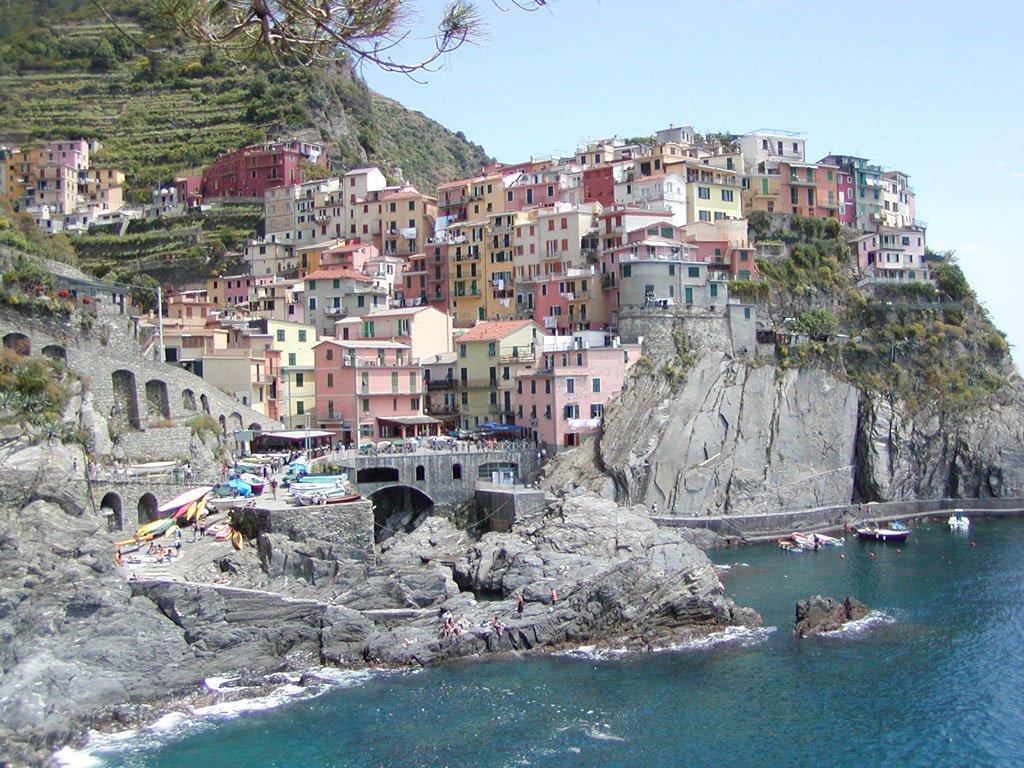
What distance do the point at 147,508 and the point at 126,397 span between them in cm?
676

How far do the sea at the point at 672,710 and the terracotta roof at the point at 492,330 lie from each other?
77.1 ft

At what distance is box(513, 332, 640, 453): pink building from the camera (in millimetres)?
53219

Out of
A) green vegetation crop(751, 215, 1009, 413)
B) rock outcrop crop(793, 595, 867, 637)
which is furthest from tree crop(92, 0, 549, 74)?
green vegetation crop(751, 215, 1009, 413)

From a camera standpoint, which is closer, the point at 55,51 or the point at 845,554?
the point at 845,554

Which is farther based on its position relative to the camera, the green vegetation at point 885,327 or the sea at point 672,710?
the green vegetation at point 885,327

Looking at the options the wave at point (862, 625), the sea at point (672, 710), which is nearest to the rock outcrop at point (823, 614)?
the wave at point (862, 625)

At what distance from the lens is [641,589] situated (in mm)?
36406

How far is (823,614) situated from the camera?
3603 centimetres

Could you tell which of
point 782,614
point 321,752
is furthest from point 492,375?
point 321,752

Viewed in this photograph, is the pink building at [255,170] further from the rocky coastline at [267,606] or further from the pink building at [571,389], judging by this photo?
the rocky coastline at [267,606]

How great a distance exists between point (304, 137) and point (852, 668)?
7071 cm

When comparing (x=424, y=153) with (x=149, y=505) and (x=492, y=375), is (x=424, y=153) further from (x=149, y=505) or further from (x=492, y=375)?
(x=149, y=505)

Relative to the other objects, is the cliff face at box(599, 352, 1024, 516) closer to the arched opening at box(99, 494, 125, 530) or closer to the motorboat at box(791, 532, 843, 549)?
the motorboat at box(791, 532, 843, 549)

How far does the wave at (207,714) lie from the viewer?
25469mm
